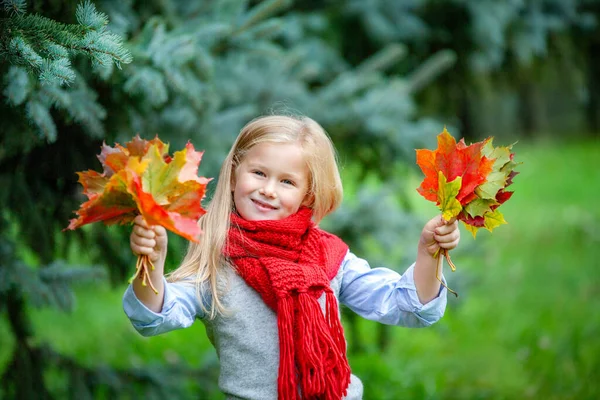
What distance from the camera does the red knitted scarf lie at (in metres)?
1.94

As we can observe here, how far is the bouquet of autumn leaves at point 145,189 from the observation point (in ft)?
5.31

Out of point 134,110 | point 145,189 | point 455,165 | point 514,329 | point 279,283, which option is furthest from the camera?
point 514,329

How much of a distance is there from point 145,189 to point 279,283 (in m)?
0.52

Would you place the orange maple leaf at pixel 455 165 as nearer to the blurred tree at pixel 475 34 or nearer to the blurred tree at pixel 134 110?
the blurred tree at pixel 134 110

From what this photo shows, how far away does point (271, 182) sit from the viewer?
209cm

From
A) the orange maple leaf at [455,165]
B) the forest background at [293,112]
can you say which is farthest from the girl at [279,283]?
the forest background at [293,112]

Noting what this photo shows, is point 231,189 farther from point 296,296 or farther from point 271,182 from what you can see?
point 296,296

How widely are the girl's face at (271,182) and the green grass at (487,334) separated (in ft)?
5.11

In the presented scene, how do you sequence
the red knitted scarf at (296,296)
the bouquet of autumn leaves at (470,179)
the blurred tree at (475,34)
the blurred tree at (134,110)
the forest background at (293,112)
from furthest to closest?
the blurred tree at (475,34)
the forest background at (293,112)
the blurred tree at (134,110)
the red knitted scarf at (296,296)
the bouquet of autumn leaves at (470,179)

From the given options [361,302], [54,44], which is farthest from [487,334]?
[54,44]

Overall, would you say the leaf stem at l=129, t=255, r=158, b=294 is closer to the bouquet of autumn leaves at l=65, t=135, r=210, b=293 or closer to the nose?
the bouquet of autumn leaves at l=65, t=135, r=210, b=293

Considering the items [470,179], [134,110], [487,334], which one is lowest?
[470,179]

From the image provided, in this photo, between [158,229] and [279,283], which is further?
[279,283]

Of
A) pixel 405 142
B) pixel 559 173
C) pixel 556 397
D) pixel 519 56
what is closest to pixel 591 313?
pixel 556 397
